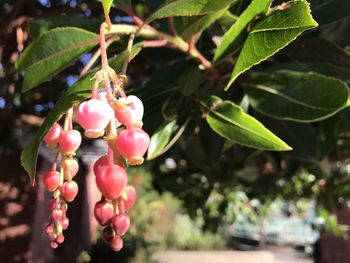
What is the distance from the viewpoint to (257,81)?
1.15 metres

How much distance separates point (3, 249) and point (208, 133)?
396 centimetres

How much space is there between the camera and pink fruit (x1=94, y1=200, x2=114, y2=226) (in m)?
0.64

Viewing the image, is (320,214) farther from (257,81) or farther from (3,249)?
(3,249)

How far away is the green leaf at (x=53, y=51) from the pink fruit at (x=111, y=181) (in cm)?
41

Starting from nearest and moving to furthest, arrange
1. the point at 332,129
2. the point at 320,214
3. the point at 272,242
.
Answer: the point at 332,129, the point at 320,214, the point at 272,242

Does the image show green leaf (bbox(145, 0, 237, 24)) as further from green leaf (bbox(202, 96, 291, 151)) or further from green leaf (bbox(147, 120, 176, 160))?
green leaf (bbox(147, 120, 176, 160))

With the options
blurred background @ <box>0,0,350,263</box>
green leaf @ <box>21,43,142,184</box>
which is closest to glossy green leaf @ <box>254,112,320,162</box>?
blurred background @ <box>0,0,350,263</box>

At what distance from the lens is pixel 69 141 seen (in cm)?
69

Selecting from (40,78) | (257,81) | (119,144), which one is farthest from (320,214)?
(119,144)

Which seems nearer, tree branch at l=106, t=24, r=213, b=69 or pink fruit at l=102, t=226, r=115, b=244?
pink fruit at l=102, t=226, r=115, b=244

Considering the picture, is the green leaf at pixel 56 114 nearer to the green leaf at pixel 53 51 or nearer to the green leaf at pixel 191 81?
the green leaf at pixel 53 51

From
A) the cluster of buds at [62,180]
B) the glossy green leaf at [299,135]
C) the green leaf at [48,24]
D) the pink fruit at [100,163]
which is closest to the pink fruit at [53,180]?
the cluster of buds at [62,180]

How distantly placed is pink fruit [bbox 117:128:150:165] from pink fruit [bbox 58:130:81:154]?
0.30ft

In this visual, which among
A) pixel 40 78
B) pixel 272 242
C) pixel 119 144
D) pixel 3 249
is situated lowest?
pixel 272 242
